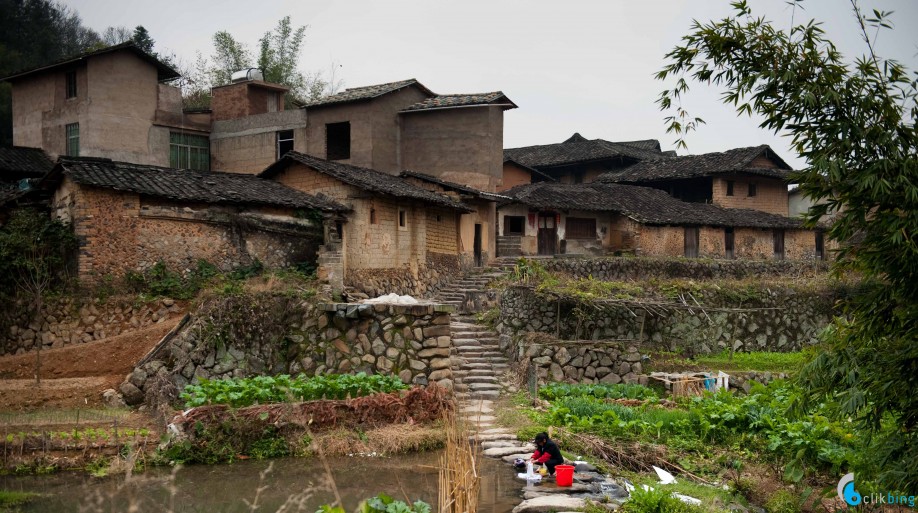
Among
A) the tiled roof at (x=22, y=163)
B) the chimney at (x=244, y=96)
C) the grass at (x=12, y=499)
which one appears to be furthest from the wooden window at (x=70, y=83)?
the grass at (x=12, y=499)

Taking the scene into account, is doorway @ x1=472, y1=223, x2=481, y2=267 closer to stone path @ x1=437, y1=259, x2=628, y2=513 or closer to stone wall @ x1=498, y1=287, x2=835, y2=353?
stone path @ x1=437, y1=259, x2=628, y2=513

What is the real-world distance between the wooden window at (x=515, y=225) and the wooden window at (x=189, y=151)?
497 inches

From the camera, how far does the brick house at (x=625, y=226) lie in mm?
32906

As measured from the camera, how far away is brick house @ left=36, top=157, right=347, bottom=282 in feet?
61.2

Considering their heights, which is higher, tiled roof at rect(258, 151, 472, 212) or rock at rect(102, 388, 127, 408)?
tiled roof at rect(258, 151, 472, 212)

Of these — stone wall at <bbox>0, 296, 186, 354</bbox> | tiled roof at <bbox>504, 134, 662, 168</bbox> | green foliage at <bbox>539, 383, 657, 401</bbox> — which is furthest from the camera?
tiled roof at <bbox>504, 134, 662, 168</bbox>

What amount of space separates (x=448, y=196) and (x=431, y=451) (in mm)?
15409

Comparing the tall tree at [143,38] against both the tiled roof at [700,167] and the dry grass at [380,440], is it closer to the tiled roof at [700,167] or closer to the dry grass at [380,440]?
the tiled roof at [700,167]

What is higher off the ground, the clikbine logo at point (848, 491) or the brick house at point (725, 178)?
the brick house at point (725, 178)

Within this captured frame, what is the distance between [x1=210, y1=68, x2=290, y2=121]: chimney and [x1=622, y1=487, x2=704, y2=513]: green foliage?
26.8m

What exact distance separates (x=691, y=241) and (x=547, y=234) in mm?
6521

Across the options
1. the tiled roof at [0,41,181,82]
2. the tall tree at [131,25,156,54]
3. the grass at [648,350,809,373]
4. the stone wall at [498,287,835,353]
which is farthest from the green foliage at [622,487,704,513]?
A: the tall tree at [131,25,156,54]

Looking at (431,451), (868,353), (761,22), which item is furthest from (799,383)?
(431,451)

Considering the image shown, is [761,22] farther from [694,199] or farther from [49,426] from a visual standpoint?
[694,199]
